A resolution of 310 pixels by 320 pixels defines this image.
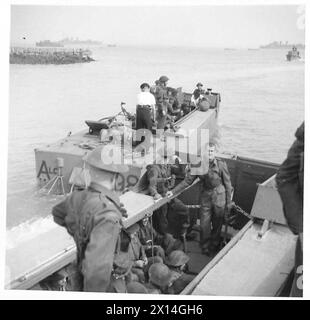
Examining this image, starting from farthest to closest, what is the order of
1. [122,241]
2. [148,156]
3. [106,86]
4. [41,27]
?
[106,86]
[148,156]
[41,27]
[122,241]

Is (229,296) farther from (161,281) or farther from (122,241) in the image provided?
(122,241)

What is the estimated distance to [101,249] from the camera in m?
2.51

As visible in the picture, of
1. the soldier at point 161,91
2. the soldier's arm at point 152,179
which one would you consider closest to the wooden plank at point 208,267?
the soldier's arm at point 152,179

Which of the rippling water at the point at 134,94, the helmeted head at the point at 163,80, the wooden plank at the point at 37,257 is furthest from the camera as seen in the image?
the helmeted head at the point at 163,80

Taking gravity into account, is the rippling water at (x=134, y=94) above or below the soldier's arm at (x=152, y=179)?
above

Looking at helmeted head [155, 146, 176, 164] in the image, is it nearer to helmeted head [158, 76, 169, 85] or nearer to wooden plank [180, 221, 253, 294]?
wooden plank [180, 221, 253, 294]

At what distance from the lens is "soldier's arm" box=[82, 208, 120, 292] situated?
2.51 metres

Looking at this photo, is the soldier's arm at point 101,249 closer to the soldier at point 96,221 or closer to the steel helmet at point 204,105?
the soldier at point 96,221

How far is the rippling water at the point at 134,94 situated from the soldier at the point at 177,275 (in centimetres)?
222

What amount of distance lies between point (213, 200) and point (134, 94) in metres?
12.7

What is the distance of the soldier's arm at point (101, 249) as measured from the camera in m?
2.51

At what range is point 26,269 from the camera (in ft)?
11.1
